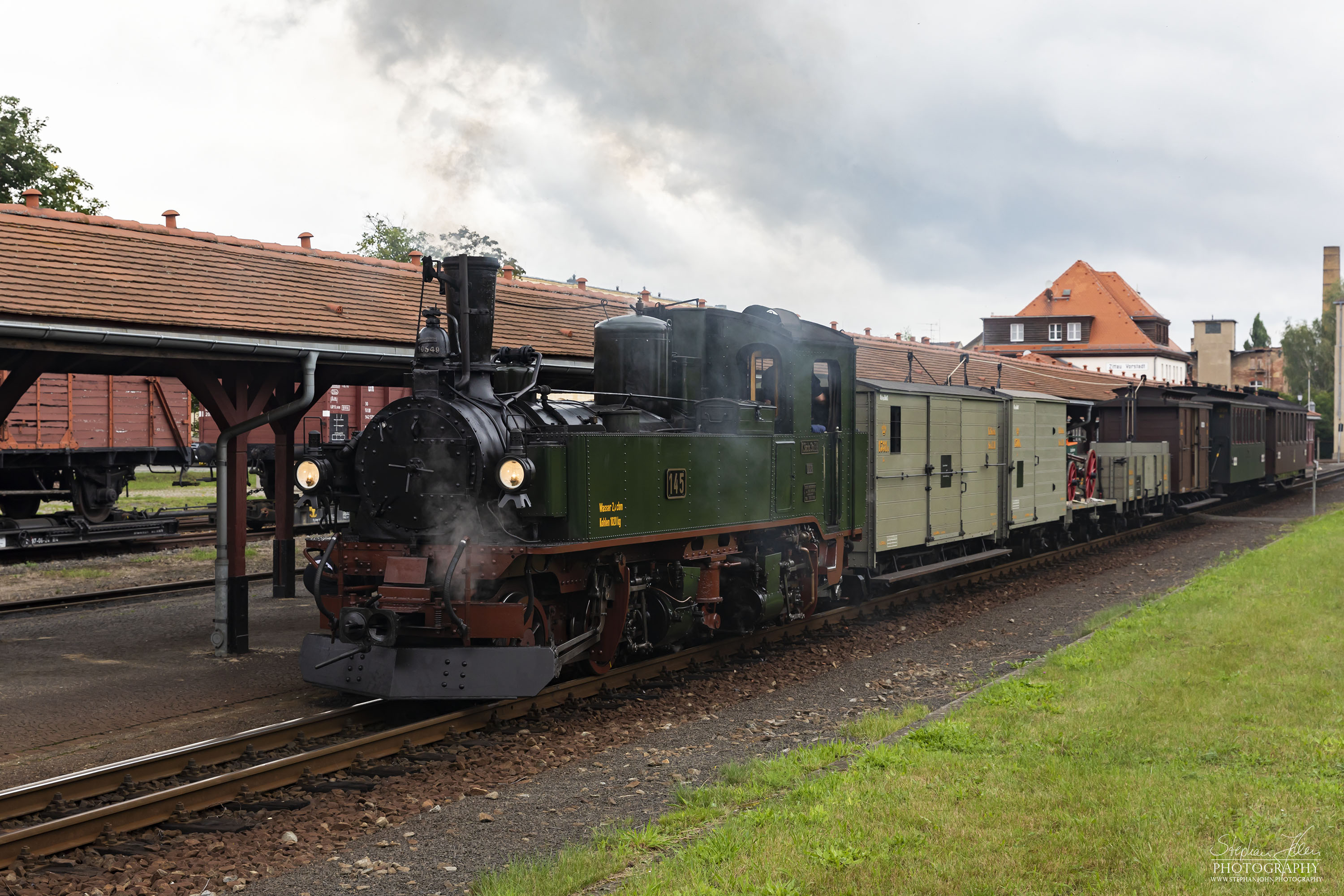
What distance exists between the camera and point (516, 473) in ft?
23.8

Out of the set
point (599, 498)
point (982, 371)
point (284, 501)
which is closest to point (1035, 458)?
point (599, 498)

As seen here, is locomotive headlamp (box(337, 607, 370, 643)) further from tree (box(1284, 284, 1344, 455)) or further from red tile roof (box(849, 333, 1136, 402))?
tree (box(1284, 284, 1344, 455))

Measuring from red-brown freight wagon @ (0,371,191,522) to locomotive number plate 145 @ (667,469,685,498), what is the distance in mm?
12194

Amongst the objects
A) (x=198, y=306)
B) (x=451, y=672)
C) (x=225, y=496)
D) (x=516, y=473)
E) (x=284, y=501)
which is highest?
(x=198, y=306)

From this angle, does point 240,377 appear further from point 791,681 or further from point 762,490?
point 791,681

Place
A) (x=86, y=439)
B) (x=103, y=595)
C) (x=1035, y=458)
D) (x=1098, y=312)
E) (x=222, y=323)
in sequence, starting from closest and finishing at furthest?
1. (x=222, y=323)
2. (x=103, y=595)
3. (x=1035, y=458)
4. (x=86, y=439)
5. (x=1098, y=312)

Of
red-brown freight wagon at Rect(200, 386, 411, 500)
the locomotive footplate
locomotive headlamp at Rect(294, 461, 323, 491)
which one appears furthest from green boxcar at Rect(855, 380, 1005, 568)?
red-brown freight wagon at Rect(200, 386, 411, 500)

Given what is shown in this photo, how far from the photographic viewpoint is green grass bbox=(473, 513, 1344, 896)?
445cm

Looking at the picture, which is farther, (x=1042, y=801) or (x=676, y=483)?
(x=676, y=483)

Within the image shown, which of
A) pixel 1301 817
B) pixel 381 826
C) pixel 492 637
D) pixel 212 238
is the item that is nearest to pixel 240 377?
pixel 212 238

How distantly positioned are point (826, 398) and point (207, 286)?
6341mm

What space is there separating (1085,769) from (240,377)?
804cm

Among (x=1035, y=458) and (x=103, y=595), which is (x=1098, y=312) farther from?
(x=103, y=595)

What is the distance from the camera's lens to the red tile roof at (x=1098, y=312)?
58.7 metres
